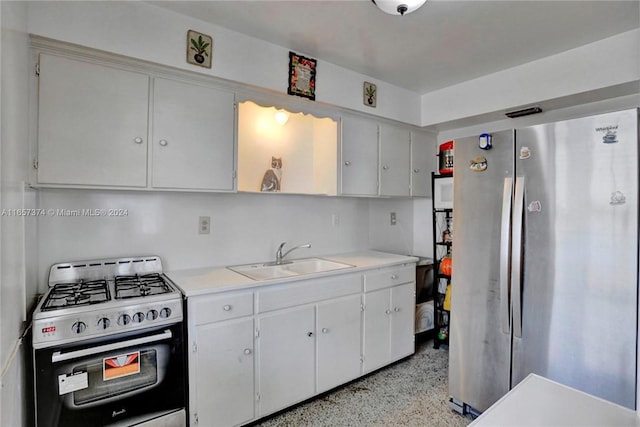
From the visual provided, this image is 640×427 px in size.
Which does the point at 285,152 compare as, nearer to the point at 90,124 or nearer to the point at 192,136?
the point at 192,136

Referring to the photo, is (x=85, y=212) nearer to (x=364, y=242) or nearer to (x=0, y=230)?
(x=0, y=230)

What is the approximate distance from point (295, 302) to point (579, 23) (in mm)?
2446

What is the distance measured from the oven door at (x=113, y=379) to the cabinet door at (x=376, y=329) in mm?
1360

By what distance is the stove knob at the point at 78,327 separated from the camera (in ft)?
4.88

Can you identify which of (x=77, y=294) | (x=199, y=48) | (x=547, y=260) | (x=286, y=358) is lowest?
(x=286, y=358)

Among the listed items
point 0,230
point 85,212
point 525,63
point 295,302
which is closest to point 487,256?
point 295,302

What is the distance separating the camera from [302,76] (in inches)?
97.1

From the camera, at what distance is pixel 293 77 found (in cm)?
242

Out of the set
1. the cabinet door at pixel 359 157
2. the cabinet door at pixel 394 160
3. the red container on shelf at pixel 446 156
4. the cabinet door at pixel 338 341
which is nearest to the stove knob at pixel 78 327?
the cabinet door at pixel 338 341

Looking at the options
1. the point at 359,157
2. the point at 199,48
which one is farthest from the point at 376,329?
the point at 199,48

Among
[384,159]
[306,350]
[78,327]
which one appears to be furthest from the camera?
[384,159]

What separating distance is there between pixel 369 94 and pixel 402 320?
1946mm

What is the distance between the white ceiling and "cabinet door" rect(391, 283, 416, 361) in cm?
186

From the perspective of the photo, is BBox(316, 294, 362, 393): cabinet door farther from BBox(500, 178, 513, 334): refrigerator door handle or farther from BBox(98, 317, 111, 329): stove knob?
BBox(98, 317, 111, 329): stove knob
